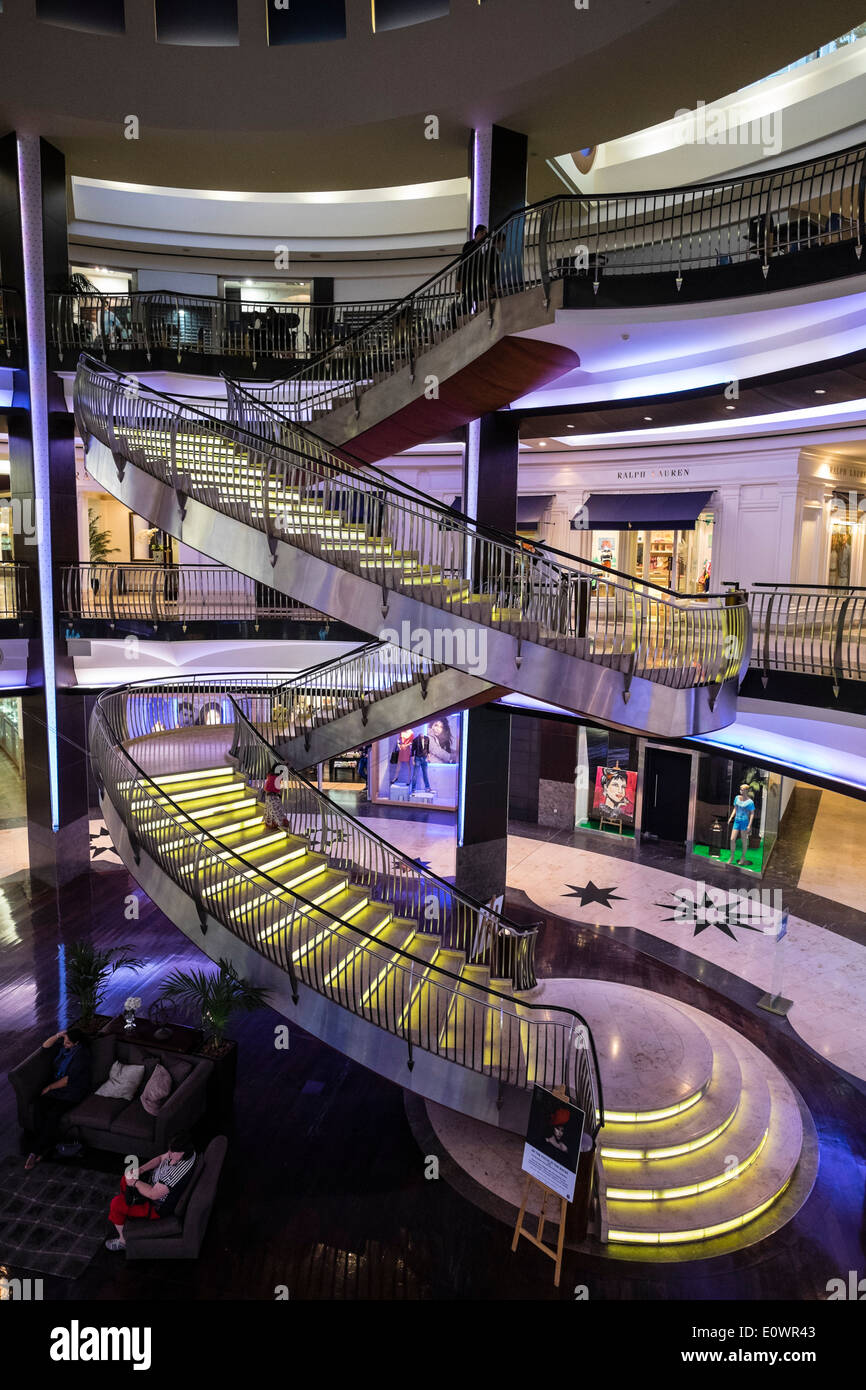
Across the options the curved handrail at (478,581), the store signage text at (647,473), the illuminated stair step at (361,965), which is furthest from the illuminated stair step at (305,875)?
the store signage text at (647,473)

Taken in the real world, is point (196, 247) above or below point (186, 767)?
above

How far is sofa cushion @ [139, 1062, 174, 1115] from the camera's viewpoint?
8.31 metres

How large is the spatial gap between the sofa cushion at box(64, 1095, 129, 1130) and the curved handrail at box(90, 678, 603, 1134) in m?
2.05

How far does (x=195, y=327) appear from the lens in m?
18.2

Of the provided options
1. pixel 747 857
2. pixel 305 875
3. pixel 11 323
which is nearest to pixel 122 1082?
pixel 305 875

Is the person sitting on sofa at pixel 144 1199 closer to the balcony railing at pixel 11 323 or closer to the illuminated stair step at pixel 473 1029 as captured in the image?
the illuminated stair step at pixel 473 1029

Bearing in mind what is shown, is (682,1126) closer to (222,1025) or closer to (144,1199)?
(222,1025)

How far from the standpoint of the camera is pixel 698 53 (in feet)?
38.0

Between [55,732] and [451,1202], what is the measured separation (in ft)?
35.7

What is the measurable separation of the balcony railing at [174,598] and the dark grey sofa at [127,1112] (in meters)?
8.19

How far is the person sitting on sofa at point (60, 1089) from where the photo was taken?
831 centimetres

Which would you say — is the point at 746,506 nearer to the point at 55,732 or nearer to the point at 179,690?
the point at 179,690
